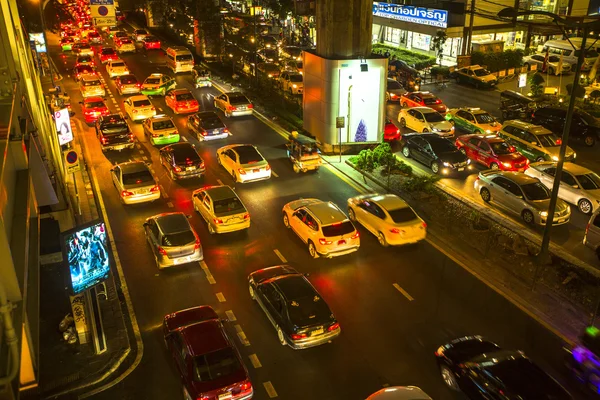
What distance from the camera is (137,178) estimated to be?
2438 cm

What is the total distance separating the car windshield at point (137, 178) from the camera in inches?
952

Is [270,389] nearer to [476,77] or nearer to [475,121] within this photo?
[475,121]

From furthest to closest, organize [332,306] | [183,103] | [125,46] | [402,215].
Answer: [125,46] < [183,103] < [402,215] < [332,306]

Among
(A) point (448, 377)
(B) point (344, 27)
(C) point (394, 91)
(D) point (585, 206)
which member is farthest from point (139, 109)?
(A) point (448, 377)

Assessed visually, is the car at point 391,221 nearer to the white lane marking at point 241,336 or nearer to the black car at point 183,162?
the white lane marking at point 241,336

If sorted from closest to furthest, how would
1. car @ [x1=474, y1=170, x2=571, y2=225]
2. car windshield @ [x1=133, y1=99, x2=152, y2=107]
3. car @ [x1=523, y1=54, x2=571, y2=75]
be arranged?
1. car @ [x1=474, y1=170, x2=571, y2=225]
2. car windshield @ [x1=133, y1=99, x2=152, y2=107]
3. car @ [x1=523, y1=54, x2=571, y2=75]

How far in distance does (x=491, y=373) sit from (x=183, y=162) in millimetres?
17804

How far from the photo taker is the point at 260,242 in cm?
2152

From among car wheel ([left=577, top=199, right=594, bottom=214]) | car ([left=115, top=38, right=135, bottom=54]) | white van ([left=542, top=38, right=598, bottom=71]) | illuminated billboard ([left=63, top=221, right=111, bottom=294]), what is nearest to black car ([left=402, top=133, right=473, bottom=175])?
car wheel ([left=577, top=199, right=594, bottom=214])

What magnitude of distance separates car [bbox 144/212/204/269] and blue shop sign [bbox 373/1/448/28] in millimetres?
38973

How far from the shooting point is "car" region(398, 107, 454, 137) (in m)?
32.7

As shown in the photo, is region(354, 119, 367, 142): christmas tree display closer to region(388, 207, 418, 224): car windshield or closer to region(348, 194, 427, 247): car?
region(348, 194, 427, 247): car

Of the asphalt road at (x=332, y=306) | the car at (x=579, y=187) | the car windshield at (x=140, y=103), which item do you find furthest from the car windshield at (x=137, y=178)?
the car at (x=579, y=187)

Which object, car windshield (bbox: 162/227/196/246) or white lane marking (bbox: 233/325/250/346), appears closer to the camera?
white lane marking (bbox: 233/325/250/346)
